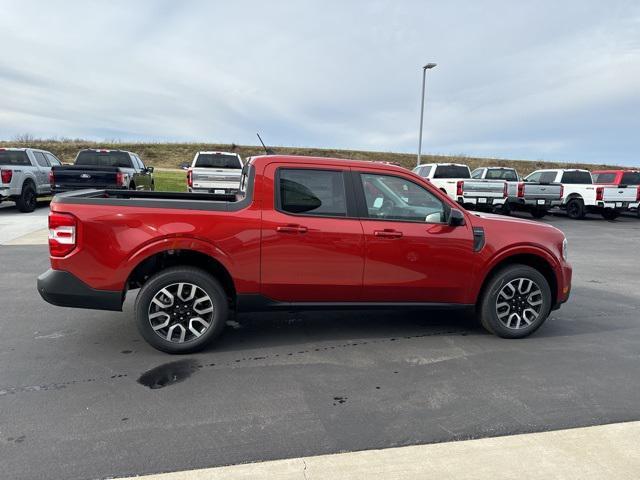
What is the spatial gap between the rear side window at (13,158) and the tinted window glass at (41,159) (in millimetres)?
484

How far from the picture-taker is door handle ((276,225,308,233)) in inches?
169

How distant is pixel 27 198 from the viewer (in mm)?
14883

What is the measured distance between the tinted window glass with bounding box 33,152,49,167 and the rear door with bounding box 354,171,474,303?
15261mm

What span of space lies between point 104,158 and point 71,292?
14231mm

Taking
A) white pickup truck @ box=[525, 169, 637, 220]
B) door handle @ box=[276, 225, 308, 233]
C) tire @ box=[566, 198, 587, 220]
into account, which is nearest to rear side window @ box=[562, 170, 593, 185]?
white pickup truck @ box=[525, 169, 637, 220]

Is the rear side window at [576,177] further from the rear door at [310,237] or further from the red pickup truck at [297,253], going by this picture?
the rear door at [310,237]

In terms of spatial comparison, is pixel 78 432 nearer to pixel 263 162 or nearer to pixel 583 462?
pixel 263 162

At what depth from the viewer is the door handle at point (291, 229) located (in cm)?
429

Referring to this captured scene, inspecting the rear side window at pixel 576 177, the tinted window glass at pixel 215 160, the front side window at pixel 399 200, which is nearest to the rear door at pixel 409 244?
the front side window at pixel 399 200

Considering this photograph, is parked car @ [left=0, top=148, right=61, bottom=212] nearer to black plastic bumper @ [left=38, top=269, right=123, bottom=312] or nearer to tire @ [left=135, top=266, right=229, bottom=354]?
black plastic bumper @ [left=38, top=269, right=123, bottom=312]

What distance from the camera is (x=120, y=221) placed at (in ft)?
13.4

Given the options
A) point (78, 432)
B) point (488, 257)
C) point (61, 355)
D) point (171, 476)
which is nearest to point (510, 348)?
point (488, 257)

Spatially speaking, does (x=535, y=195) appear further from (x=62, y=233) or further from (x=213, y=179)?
(x=62, y=233)

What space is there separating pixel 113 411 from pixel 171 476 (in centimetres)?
93
